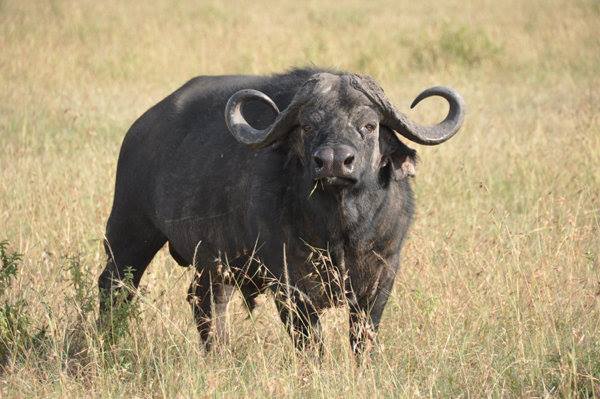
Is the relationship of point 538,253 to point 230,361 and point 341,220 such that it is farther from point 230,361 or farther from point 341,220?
point 230,361

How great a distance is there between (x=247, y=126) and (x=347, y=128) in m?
0.55

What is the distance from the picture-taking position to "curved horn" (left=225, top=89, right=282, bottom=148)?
4672 millimetres

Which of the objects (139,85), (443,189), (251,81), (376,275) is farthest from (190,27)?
(376,275)

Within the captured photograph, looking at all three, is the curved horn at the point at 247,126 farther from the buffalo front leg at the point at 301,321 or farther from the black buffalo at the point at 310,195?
the buffalo front leg at the point at 301,321

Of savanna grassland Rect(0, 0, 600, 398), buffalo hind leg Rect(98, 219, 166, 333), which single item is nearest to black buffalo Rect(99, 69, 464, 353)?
savanna grassland Rect(0, 0, 600, 398)

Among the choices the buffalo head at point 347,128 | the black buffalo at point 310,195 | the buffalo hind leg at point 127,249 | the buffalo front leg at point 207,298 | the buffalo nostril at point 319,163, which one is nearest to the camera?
the buffalo nostril at point 319,163

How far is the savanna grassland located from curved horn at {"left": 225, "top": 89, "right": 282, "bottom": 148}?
84cm

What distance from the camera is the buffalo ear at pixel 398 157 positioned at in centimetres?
474

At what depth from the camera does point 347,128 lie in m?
4.47

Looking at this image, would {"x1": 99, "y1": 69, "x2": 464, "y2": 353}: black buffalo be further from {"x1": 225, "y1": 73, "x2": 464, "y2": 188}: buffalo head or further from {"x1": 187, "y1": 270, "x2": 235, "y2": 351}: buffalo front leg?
{"x1": 187, "y1": 270, "x2": 235, "y2": 351}: buffalo front leg

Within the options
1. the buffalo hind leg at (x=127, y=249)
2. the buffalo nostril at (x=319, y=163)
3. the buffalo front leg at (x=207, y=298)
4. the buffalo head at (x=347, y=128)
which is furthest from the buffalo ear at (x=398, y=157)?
the buffalo hind leg at (x=127, y=249)

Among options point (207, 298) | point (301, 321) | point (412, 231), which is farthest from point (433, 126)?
point (412, 231)

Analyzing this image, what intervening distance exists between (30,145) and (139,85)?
426 centimetres

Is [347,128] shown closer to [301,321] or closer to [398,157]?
[398,157]
